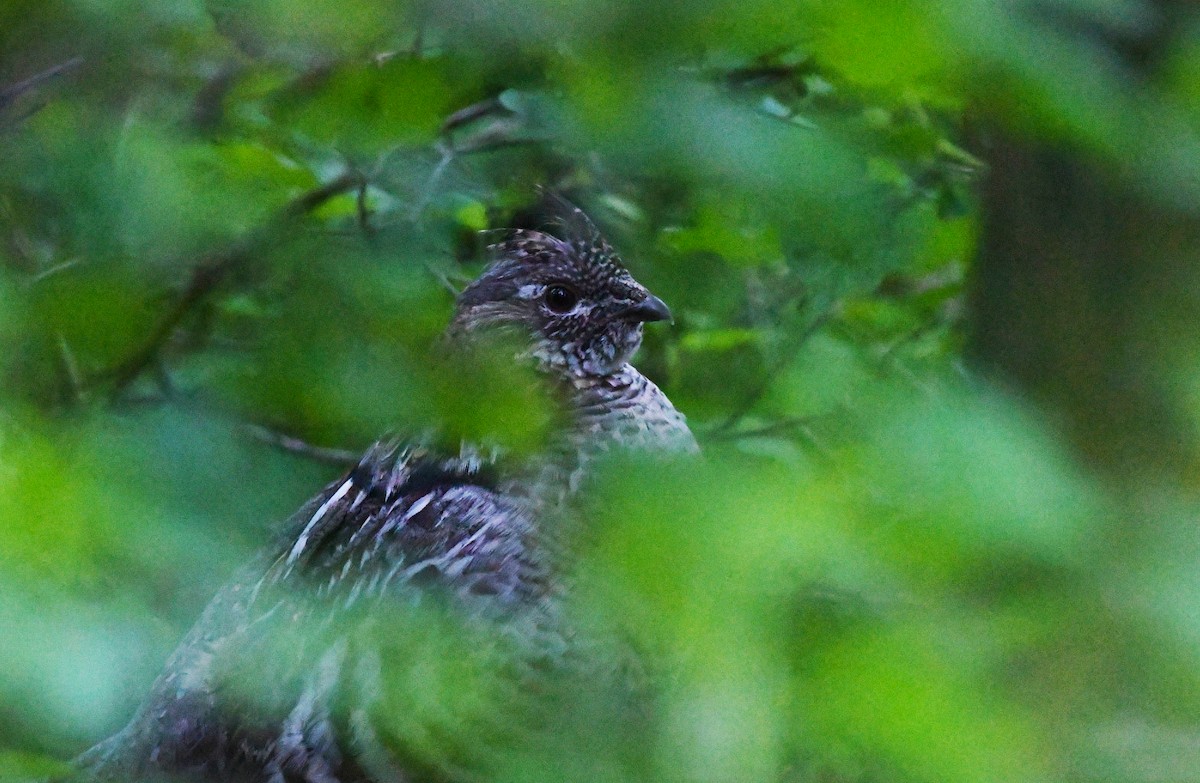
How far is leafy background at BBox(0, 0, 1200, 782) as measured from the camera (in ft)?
2.53

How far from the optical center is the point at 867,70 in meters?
0.95

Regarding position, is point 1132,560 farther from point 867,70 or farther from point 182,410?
point 182,410

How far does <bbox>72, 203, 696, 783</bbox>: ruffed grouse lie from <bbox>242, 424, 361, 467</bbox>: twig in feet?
0.25

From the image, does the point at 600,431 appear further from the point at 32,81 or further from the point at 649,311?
the point at 32,81

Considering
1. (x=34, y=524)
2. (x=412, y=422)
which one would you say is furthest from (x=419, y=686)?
(x=34, y=524)

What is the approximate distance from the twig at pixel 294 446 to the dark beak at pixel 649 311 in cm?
154

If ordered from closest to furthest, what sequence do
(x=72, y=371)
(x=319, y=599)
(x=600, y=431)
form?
(x=72, y=371) → (x=319, y=599) → (x=600, y=431)

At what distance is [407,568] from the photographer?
235 cm

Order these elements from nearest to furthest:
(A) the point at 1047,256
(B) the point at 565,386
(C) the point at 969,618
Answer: (C) the point at 969,618 < (A) the point at 1047,256 < (B) the point at 565,386

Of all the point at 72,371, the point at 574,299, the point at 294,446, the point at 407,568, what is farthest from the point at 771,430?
the point at 574,299

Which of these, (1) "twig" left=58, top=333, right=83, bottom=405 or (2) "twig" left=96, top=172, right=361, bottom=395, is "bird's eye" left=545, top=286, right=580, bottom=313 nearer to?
(2) "twig" left=96, top=172, right=361, bottom=395

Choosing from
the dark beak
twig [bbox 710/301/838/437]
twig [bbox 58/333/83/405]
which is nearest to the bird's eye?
the dark beak

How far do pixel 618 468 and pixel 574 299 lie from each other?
231 cm

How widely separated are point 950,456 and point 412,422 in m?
0.40
